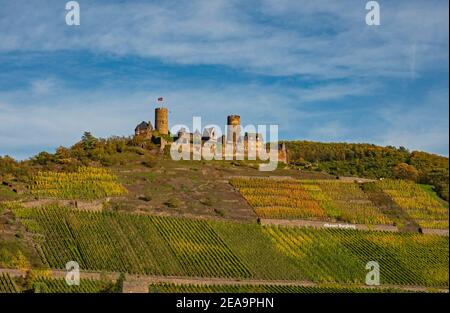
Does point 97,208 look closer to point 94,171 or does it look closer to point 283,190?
point 94,171

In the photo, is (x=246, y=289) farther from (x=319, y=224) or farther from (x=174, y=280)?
(x=319, y=224)

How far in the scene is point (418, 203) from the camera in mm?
66062

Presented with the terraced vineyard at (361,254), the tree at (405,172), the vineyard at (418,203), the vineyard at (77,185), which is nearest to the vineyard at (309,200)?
the terraced vineyard at (361,254)

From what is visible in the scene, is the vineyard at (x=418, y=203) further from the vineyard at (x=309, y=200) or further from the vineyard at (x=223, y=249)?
the vineyard at (x=223, y=249)

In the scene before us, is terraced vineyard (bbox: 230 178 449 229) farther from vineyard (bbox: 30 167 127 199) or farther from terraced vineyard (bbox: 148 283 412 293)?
terraced vineyard (bbox: 148 283 412 293)

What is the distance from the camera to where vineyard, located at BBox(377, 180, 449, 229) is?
62.8 m

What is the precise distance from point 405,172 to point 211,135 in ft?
57.9

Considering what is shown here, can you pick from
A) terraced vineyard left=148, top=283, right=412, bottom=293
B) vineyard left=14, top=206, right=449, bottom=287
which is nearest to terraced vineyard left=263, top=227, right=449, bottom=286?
vineyard left=14, top=206, right=449, bottom=287

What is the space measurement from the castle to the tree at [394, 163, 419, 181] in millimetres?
9839

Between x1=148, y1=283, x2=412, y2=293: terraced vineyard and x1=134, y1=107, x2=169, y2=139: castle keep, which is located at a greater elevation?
x1=134, y1=107, x2=169, y2=139: castle keep

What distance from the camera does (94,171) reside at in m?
60.8

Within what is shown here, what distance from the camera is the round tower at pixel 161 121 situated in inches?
3346

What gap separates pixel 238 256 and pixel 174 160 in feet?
63.2
